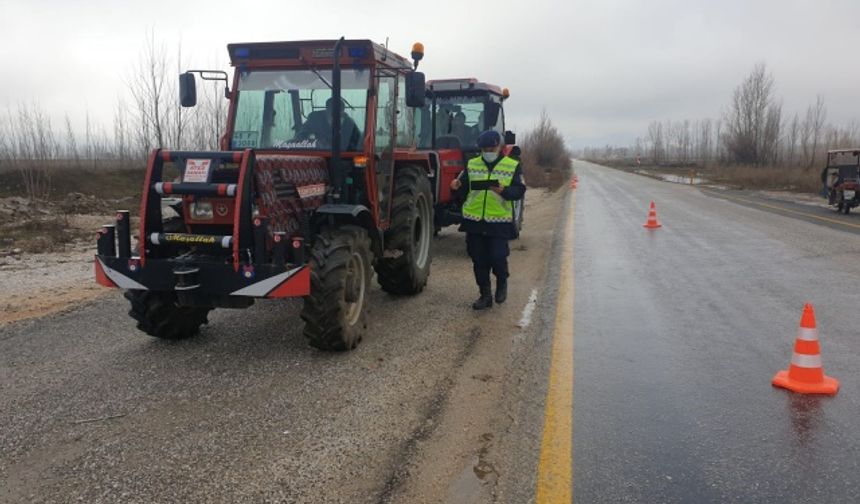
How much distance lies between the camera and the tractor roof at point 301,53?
6406 millimetres

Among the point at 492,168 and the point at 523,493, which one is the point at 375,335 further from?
the point at 523,493

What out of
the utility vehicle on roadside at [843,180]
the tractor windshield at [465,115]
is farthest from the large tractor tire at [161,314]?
the utility vehicle on roadside at [843,180]

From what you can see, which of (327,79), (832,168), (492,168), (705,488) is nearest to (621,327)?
(492,168)

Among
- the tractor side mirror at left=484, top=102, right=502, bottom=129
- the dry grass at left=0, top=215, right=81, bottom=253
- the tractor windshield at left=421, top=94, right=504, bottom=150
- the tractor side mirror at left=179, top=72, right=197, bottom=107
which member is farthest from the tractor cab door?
the dry grass at left=0, top=215, right=81, bottom=253

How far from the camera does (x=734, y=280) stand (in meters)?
8.70

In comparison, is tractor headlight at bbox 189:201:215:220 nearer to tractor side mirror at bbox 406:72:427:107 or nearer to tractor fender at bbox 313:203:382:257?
tractor fender at bbox 313:203:382:257

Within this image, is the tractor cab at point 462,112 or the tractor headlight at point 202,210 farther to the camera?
the tractor cab at point 462,112

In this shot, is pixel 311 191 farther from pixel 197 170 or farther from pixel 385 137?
pixel 385 137

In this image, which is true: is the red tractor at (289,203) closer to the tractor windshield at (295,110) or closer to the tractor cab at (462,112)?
the tractor windshield at (295,110)

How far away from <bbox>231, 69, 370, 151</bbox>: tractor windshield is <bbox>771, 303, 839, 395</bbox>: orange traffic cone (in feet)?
13.8

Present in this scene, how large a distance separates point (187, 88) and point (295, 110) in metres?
1.14

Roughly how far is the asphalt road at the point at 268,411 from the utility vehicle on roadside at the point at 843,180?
1678cm

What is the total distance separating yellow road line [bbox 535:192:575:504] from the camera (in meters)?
3.29

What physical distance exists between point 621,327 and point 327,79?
12.9ft
